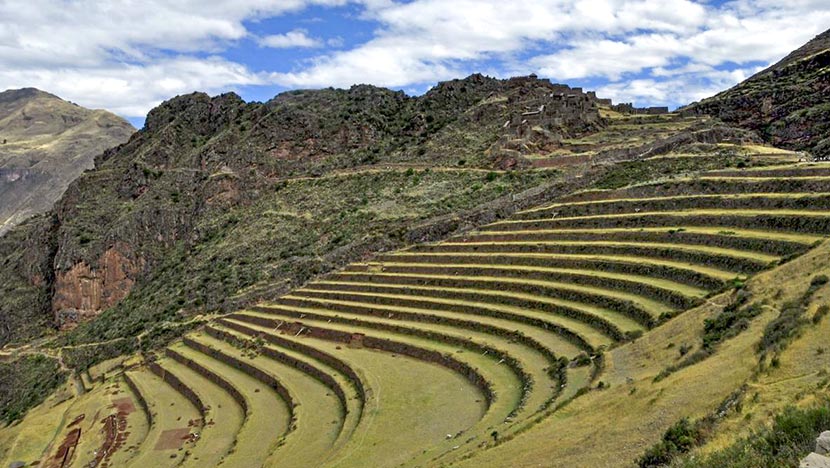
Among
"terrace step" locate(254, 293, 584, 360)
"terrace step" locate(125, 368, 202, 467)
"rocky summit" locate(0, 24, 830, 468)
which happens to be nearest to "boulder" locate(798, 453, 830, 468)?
"rocky summit" locate(0, 24, 830, 468)

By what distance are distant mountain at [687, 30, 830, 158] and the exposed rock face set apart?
52.8 m

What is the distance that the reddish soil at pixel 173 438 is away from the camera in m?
23.0

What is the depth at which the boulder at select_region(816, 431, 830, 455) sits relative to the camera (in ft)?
20.9

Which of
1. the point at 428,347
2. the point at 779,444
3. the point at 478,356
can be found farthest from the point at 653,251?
the point at 779,444

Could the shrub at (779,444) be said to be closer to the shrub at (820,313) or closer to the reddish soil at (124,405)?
the shrub at (820,313)

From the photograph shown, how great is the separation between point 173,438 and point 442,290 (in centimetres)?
1237

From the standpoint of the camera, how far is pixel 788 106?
171ft

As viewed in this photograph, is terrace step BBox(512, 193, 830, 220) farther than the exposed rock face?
No

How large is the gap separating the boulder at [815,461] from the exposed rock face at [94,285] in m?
55.6

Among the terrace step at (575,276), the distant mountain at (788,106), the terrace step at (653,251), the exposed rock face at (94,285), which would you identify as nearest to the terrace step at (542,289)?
the terrace step at (575,276)

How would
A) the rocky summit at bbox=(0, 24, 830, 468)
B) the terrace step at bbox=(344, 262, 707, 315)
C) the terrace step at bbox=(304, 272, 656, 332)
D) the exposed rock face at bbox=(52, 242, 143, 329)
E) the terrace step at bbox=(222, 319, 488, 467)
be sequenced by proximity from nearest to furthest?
the rocky summit at bbox=(0, 24, 830, 468) → the terrace step at bbox=(222, 319, 488, 467) → the terrace step at bbox=(344, 262, 707, 315) → the terrace step at bbox=(304, 272, 656, 332) → the exposed rock face at bbox=(52, 242, 143, 329)

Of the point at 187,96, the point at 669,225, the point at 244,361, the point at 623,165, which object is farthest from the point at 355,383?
the point at 187,96

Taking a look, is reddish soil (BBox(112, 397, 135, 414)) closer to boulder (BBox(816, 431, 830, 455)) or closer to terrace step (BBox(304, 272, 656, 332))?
terrace step (BBox(304, 272, 656, 332))

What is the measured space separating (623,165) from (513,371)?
20.4m
